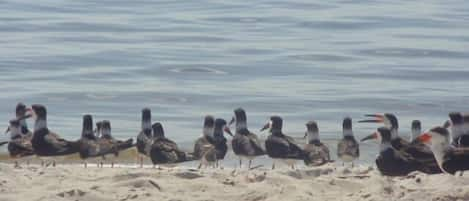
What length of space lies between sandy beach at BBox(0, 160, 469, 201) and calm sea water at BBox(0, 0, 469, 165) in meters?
4.03

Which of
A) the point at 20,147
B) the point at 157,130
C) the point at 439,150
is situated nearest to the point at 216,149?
the point at 157,130

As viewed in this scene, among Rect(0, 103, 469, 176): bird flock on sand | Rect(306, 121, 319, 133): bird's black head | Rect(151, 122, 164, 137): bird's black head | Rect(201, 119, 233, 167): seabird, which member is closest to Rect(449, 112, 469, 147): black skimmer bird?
Rect(0, 103, 469, 176): bird flock on sand

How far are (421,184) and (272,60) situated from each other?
1265cm

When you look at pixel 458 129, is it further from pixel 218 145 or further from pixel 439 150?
pixel 218 145

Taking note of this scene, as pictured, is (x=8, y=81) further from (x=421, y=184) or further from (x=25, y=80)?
(x=421, y=184)

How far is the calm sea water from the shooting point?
19453 millimetres

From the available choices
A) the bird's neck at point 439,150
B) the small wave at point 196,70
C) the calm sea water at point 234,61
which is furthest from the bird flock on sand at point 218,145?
the small wave at point 196,70

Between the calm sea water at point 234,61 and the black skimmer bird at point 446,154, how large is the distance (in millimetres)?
3909

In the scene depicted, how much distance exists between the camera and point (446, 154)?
39.2ft

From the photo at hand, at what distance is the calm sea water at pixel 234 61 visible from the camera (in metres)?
19.5

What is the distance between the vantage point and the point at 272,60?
2445 centimetres

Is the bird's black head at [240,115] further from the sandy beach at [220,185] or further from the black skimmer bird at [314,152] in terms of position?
the sandy beach at [220,185]

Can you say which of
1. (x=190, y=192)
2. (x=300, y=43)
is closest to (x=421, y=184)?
(x=190, y=192)

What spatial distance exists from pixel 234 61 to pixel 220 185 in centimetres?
1253
